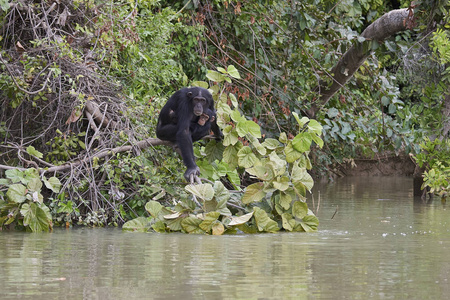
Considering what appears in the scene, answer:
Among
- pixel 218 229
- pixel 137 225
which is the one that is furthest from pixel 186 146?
pixel 218 229

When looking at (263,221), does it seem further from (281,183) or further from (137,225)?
(137,225)

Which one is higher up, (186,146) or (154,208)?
(186,146)

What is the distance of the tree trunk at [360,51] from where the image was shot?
1162cm

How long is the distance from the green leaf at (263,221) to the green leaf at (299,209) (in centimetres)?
26

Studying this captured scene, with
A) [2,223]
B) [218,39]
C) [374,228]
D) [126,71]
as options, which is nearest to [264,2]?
[218,39]

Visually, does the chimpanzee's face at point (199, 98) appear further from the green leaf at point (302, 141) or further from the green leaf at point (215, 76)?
the green leaf at point (302, 141)

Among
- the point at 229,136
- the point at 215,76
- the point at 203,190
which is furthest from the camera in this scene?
the point at 215,76

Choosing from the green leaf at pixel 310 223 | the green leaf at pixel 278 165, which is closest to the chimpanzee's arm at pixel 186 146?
the green leaf at pixel 278 165

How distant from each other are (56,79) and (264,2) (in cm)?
470

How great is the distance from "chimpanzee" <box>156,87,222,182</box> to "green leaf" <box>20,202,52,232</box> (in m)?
1.57

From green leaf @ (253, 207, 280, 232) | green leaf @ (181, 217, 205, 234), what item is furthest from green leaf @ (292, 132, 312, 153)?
green leaf @ (181, 217, 205, 234)

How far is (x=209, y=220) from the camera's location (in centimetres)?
812

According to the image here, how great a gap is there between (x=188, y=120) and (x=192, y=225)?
1.29 m

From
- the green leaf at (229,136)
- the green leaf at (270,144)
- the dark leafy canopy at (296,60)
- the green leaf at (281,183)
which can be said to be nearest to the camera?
the green leaf at (281,183)
